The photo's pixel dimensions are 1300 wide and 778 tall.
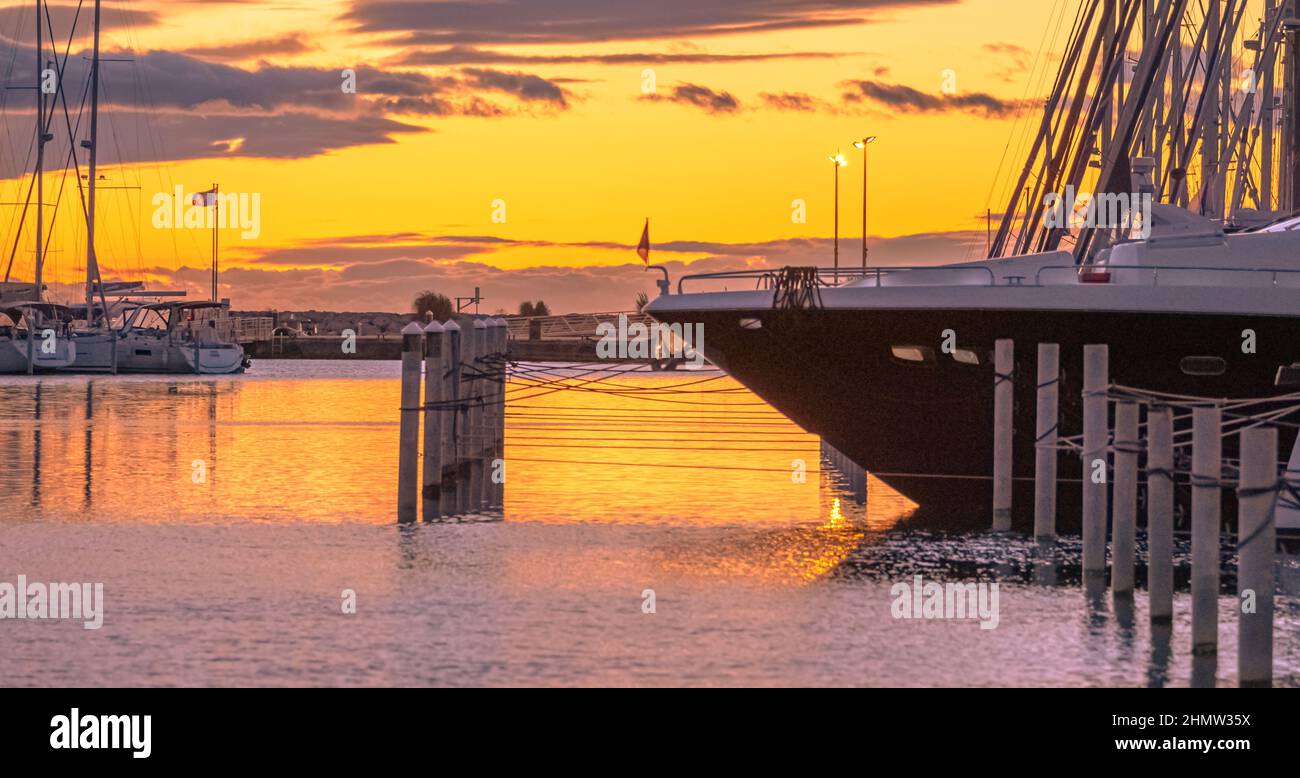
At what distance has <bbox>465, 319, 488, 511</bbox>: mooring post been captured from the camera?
24281 mm

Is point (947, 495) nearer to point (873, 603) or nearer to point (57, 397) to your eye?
point (873, 603)

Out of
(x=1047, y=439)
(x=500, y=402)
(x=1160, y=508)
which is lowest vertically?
(x=1160, y=508)

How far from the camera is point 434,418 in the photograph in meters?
22.5

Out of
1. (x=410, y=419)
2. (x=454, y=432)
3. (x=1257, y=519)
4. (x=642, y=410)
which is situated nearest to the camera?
(x=1257, y=519)

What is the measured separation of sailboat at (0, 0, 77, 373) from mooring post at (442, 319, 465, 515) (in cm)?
6520

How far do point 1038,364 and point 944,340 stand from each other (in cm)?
124

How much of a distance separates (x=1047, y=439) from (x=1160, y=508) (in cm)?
556

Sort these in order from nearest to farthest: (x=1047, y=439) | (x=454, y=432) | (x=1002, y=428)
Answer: (x=1047, y=439)
(x=1002, y=428)
(x=454, y=432)

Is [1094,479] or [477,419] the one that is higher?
[477,419]

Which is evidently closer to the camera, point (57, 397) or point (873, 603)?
point (873, 603)

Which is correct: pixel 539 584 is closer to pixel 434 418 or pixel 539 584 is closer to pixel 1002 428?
pixel 434 418

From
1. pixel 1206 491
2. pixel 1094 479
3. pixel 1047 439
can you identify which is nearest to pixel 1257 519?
pixel 1206 491

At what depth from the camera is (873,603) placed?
16641 mm
